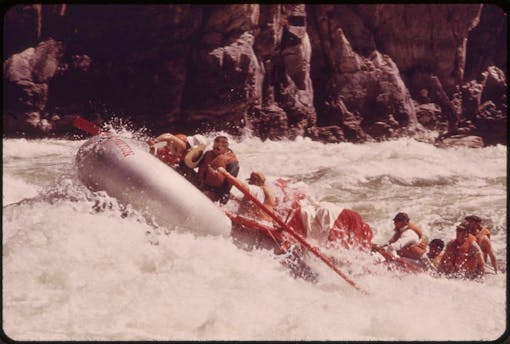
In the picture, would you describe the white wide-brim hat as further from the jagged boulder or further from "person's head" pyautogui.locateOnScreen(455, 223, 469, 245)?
the jagged boulder

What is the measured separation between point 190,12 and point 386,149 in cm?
542

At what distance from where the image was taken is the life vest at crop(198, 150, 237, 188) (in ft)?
14.9

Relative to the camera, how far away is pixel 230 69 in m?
13.2

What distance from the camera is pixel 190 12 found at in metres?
13.4

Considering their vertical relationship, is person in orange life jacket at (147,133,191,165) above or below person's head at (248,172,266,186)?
above

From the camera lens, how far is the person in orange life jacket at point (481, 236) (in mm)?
5172

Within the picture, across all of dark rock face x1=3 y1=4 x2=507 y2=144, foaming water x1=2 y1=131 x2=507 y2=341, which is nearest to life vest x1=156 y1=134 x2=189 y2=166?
foaming water x1=2 y1=131 x2=507 y2=341

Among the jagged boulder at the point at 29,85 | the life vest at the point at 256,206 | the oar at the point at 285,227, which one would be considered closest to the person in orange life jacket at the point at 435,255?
the oar at the point at 285,227

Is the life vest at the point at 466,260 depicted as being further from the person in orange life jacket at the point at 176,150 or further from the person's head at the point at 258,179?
the person in orange life jacket at the point at 176,150

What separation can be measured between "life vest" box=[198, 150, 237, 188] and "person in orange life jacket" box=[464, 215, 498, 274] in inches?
86.8

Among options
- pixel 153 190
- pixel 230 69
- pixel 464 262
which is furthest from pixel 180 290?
pixel 230 69

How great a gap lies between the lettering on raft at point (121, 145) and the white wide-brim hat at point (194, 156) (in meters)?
0.53

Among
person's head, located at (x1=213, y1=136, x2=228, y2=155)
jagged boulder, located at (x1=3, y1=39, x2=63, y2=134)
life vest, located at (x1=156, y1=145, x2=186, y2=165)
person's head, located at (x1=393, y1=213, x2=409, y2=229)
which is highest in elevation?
person's head, located at (x1=213, y1=136, x2=228, y2=155)

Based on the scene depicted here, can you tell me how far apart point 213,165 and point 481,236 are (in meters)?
2.51
